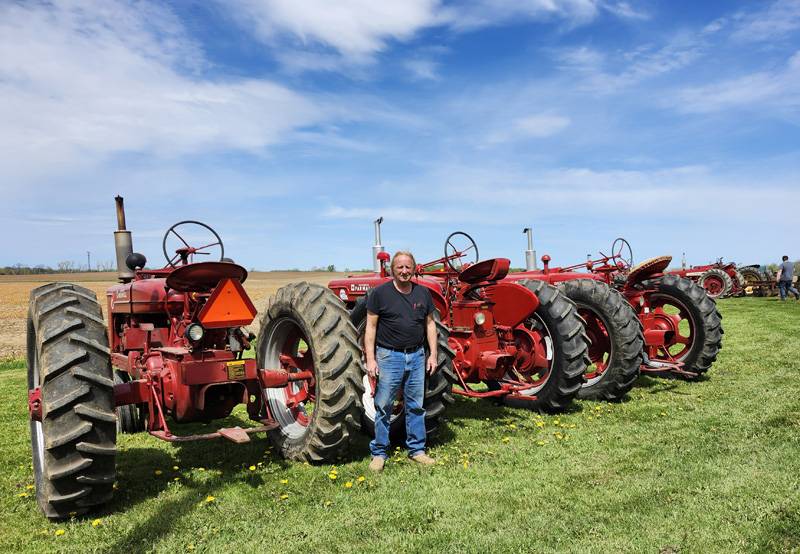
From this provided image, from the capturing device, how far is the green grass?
3.32m

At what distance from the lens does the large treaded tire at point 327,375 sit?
4.38 metres

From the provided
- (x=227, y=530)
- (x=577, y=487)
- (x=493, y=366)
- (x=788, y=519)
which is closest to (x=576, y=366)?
(x=493, y=366)

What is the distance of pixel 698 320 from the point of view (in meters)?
8.02

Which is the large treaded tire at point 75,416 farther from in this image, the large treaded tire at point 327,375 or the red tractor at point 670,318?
the red tractor at point 670,318

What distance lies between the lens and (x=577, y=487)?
406 cm

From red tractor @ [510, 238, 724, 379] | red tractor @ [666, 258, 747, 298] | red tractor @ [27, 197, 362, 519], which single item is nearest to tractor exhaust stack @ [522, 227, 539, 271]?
red tractor @ [510, 238, 724, 379]

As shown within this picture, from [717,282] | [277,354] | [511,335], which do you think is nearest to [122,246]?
[277,354]

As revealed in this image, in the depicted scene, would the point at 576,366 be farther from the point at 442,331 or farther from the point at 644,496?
the point at 644,496

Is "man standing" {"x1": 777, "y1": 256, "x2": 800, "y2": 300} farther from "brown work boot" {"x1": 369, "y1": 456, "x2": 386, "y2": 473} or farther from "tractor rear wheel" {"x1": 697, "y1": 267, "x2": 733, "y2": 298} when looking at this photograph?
"brown work boot" {"x1": 369, "y1": 456, "x2": 386, "y2": 473}

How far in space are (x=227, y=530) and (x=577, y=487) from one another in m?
2.23

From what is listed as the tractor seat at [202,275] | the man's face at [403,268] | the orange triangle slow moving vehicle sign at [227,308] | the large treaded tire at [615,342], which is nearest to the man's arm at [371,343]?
the man's face at [403,268]

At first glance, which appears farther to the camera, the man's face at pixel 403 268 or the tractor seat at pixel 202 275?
the man's face at pixel 403 268

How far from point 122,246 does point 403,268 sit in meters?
3.17

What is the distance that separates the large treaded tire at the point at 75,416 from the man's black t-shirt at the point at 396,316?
1.88 m
